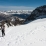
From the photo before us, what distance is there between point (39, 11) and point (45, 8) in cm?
338

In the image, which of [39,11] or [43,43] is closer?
[43,43]

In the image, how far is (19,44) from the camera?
45.4ft

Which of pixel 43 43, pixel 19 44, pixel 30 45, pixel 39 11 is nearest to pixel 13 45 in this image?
pixel 19 44

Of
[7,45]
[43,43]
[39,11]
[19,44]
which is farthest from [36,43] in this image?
[39,11]

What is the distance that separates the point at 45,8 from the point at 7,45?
56.8m

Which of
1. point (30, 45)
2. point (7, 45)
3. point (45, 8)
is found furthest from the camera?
point (45, 8)

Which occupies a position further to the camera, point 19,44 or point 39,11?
point 39,11

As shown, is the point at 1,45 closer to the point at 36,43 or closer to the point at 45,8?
the point at 36,43

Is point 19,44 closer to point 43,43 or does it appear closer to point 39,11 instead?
point 43,43

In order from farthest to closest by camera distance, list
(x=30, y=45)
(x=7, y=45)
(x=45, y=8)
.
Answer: (x=45, y=8) < (x=7, y=45) < (x=30, y=45)

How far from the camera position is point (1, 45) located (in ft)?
47.0

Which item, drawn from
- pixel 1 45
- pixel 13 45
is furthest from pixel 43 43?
pixel 1 45

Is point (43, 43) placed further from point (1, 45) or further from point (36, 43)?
point (1, 45)

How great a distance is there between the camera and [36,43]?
13500 millimetres
